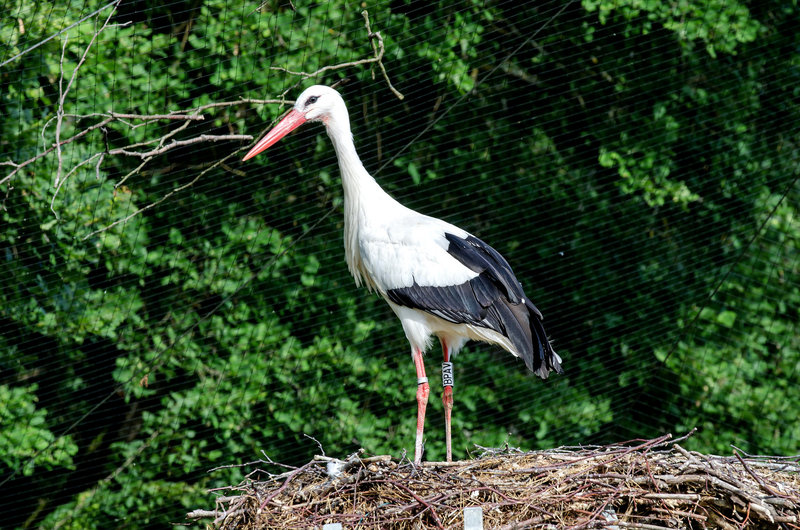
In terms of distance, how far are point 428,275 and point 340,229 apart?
1479 mm

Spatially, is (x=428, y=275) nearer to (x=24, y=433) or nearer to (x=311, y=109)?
(x=311, y=109)

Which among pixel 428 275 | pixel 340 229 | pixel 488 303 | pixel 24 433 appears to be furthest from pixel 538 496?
pixel 24 433

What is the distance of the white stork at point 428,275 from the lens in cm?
373

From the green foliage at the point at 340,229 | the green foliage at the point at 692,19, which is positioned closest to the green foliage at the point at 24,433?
the green foliage at the point at 340,229

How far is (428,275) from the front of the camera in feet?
12.4

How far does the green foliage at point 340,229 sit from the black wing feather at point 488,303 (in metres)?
1.19

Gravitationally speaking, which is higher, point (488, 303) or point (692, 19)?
point (692, 19)

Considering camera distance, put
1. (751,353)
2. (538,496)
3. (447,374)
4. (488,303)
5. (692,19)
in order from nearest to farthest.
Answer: (538,496), (488,303), (447,374), (692,19), (751,353)

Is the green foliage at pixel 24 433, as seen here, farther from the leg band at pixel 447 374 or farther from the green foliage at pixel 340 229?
the leg band at pixel 447 374

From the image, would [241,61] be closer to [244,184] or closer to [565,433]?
[244,184]

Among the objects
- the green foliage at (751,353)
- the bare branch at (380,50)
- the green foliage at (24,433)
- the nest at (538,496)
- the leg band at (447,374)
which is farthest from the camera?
the green foliage at (751,353)

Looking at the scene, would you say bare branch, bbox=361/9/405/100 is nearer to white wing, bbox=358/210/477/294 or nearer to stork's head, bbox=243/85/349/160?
stork's head, bbox=243/85/349/160

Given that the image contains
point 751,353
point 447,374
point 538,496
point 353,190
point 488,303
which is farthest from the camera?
point 751,353

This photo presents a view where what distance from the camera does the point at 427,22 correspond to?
16.8 feet
